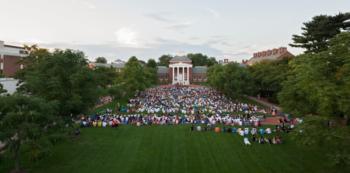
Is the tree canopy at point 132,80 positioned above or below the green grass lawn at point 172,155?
above

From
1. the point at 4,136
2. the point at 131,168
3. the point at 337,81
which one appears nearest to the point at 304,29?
the point at 337,81

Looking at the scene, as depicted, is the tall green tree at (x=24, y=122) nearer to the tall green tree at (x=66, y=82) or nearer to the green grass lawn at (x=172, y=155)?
the green grass lawn at (x=172, y=155)

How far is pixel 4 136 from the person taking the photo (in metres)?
15.5

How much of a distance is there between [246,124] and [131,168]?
18758 millimetres

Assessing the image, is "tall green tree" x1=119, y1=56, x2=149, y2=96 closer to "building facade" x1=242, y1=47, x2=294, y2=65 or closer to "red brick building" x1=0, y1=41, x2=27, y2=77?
"red brick building" x1=0, y1=41, x2=27, y2=77

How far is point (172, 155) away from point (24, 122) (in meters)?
10.6

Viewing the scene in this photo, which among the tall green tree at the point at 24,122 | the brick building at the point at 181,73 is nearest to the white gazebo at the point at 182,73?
the brick building at the point at 181,73

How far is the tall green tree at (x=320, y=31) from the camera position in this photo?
128 ft

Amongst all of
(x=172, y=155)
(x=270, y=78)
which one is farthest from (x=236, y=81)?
(x=172, y=155)

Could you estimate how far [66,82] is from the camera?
85.5 ft

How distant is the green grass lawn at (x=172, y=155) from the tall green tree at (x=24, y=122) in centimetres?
315

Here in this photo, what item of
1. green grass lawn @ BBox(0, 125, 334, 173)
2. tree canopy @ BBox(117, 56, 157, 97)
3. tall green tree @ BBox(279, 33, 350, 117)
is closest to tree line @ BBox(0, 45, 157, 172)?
green grass lawn @ BBox(0, 125, 334, 173)

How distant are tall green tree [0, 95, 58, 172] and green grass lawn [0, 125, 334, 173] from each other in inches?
124

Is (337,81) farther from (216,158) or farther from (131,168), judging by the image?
(131,168)
